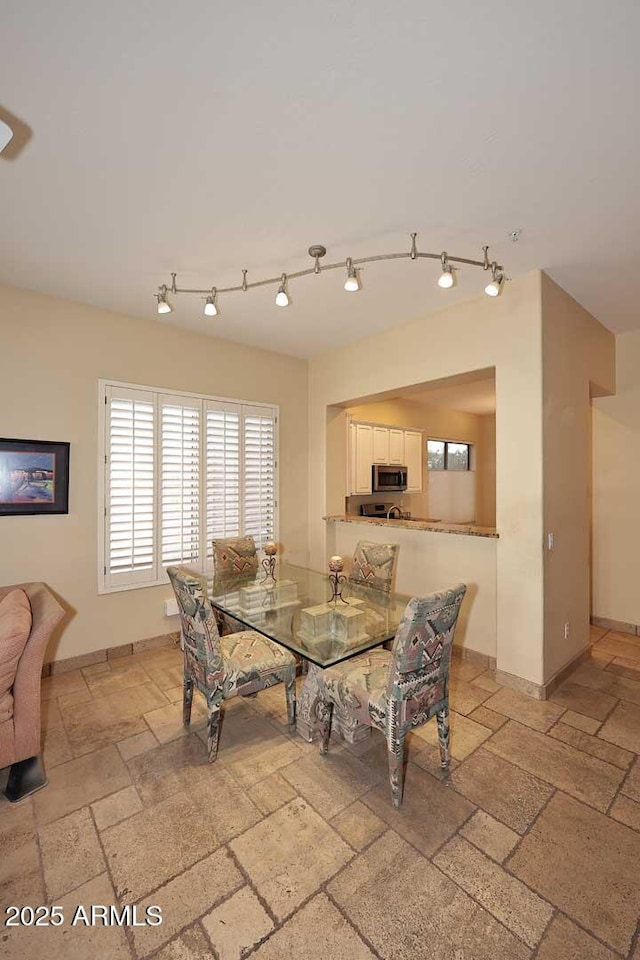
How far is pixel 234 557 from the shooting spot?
385 centimetres

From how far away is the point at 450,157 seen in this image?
1.87 metres

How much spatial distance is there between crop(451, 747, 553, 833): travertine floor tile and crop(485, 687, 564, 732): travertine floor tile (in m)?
0.50

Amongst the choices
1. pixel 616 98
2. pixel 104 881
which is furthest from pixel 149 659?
pixel 616 98

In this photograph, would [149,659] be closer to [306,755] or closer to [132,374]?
[306,755]

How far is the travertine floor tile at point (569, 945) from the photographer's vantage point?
1.37m

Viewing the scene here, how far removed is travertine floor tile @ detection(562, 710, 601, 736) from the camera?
8.52 feet

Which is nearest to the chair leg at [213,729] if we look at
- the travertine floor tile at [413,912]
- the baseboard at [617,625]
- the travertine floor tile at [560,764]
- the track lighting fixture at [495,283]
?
the travertine floor tile at [413,912]

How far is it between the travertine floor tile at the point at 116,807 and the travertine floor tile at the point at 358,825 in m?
0.95

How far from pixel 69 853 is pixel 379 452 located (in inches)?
185

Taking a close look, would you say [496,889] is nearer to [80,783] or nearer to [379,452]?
[80,783]

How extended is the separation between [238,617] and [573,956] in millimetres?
1976

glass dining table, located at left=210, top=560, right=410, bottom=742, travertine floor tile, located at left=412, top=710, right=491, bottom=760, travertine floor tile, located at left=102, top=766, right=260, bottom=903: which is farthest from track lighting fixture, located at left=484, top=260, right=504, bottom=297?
travertine floor tile, located at left=102, top=766, right=260, bottom=903

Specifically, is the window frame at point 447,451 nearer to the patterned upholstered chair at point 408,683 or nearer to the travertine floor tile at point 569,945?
the patterned upholstered chair at point 408,683

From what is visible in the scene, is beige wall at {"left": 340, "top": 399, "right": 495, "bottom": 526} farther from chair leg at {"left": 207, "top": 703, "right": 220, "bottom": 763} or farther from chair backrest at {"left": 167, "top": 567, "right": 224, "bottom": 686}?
chair leg at {"left": 207, "top": 703, "right": 220, "bottom": 763}
